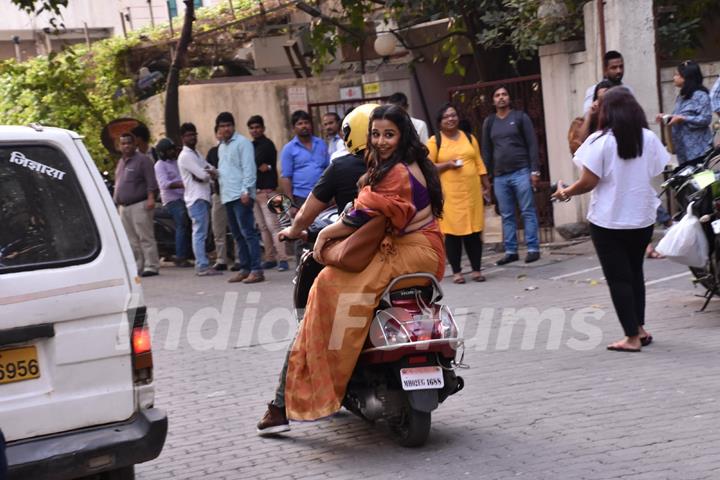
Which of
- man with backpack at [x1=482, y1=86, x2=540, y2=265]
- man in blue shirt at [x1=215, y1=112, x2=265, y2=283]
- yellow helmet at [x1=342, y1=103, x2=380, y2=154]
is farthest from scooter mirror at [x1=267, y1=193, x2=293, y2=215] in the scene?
man in blue shirt at [x1=215, y1=112, x2=265, y2=283]

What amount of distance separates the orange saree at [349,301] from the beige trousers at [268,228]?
758cm

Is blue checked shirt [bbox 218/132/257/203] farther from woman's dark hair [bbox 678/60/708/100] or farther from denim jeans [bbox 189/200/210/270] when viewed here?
woman's dark hair [bbox 678/60/708/100]

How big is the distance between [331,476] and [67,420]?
57.1 inches

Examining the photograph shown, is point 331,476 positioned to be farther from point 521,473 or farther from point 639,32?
point 639,32

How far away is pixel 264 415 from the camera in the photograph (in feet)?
21.8

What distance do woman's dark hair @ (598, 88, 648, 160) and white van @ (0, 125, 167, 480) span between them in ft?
12.6

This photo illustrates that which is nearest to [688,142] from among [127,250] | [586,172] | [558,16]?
[558,16]

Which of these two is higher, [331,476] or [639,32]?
[639,32]

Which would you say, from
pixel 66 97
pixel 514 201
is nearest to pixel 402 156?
pixel 514 201

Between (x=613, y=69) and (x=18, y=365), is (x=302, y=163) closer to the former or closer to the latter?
(x=613, y=69)

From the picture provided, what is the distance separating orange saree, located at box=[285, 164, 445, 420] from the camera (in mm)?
5914

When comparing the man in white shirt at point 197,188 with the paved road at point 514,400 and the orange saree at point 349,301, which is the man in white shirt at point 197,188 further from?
the orange saree at point 349,301

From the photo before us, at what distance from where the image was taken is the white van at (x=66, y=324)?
15.6ft

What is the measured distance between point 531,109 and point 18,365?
1001 cm
